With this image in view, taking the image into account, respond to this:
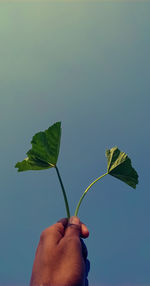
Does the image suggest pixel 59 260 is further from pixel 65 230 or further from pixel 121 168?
pixel 121 168

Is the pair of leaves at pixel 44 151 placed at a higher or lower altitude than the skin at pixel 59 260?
higher

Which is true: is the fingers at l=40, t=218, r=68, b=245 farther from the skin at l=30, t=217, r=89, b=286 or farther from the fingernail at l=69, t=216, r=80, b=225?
the fingernail at l=69, t=216, r=80, b=225

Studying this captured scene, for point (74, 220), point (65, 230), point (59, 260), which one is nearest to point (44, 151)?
point (74, 220)

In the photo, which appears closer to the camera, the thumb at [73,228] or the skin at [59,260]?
the skin at [59,260]

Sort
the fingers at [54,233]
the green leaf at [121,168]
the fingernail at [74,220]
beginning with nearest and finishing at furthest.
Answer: the fingers at [54,233] < the fingernail at [74,220] < the green leaf at [121,168]

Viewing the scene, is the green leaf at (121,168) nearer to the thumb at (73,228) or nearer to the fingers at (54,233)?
the thumb at (73,228)

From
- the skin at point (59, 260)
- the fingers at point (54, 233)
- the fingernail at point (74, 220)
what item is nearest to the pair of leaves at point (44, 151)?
the fingernail at point (74, 220)

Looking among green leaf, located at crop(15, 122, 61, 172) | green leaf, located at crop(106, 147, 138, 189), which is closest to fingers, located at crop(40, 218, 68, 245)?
green leaf, located at crop(15, 122, 61, 172)
